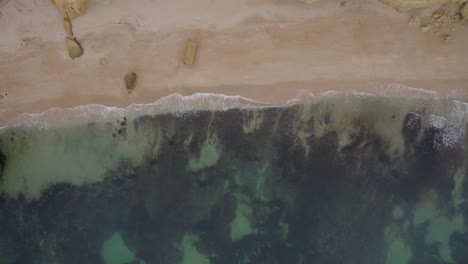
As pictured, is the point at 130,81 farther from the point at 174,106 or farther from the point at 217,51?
the point at 217,51

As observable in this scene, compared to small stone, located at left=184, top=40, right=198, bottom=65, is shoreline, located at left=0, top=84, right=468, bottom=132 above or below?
below

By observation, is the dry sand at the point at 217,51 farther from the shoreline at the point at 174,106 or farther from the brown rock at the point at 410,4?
the brown rock at the point at 410,4

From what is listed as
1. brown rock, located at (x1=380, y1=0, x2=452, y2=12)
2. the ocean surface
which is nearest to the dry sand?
brown rock, located at (x1=380, y1=0, x2=452, y2=12)

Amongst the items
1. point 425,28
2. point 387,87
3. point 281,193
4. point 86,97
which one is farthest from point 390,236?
point 86,97

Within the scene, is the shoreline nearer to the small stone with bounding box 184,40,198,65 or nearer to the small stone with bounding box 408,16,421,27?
the small stone with bounding box 184,40,198,65

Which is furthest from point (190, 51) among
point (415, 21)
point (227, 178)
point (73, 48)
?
point (415, 21)
